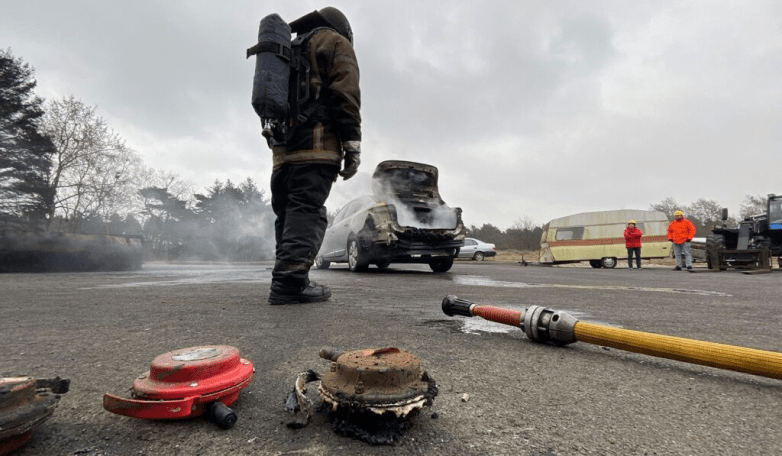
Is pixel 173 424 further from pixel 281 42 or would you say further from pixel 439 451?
pixel 281 42

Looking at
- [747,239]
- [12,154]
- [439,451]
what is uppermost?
[12,154]

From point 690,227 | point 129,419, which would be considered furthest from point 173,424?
point 690,227

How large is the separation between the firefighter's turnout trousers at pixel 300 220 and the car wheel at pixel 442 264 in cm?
539

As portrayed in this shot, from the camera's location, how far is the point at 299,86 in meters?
2.83

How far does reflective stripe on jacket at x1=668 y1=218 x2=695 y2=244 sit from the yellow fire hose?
518 inches

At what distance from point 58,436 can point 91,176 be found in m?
30.6

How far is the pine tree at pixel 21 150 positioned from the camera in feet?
58.5

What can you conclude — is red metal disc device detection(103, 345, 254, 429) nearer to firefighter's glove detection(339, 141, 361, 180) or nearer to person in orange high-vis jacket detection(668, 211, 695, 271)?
firefighter's glove detection(339, 141, 361, 180)

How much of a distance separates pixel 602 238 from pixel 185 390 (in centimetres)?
1808

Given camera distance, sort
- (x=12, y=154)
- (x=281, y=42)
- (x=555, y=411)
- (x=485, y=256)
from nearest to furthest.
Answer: (x=555, y=411)
(x=281, y=42)
(x=12, y=154)
(x=485, y=256)

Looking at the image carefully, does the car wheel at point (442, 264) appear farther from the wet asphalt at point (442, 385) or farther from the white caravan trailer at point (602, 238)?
the white caravan trailer at point (602, 238)

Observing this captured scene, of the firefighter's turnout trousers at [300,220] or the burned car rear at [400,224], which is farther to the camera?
the burned car rear at [400,224]

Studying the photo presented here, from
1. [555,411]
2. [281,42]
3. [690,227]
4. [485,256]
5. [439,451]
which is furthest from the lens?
[485,256]

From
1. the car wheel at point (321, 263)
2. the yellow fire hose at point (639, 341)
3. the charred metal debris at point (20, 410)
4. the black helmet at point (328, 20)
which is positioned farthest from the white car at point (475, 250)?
the charred metal debris at point (20, 410)
